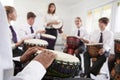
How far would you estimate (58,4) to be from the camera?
8.77m

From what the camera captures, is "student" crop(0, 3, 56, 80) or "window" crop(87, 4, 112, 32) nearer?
"student" crop(0, 3, 56, 80)

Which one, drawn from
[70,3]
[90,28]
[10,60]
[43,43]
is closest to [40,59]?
[10,60]

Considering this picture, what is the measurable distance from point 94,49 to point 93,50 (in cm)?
4

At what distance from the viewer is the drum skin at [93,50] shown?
4.05 metres

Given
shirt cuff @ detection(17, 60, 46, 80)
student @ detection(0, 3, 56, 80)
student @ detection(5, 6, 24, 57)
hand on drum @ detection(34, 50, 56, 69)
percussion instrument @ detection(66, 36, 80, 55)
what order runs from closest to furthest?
student @ detection(0, 3, 56, 80) < shirt cuff @ detection(17, 60, 46, 80) < hand on drum @ detection(34, 50, 56, 69) < student @ detection(5, 6, 24, 57) < percussion instrument @ detection(66, 36, 80, 55)

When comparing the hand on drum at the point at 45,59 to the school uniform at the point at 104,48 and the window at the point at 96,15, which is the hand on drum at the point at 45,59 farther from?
the window at the point at 96,15

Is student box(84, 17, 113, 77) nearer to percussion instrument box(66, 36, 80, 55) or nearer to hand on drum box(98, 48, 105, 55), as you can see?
hand on drum box(98, 48, 105, 55)

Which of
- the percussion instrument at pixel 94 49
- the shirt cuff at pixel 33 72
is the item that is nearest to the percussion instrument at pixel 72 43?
the percussion instrument at pixel 94 49

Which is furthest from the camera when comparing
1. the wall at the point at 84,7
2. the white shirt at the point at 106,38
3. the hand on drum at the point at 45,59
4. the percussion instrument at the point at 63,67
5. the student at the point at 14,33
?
the wall at the point at 84,7

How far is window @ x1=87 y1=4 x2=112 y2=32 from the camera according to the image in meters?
6.00

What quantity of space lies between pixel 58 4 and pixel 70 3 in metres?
0.53

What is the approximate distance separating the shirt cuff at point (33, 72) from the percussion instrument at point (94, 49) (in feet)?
10.7

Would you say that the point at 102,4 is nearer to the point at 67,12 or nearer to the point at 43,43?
the point at 67,12

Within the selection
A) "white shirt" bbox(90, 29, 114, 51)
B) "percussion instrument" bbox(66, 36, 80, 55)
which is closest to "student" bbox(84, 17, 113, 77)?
"white shirt" bbox(90, 29, 114, 51)
